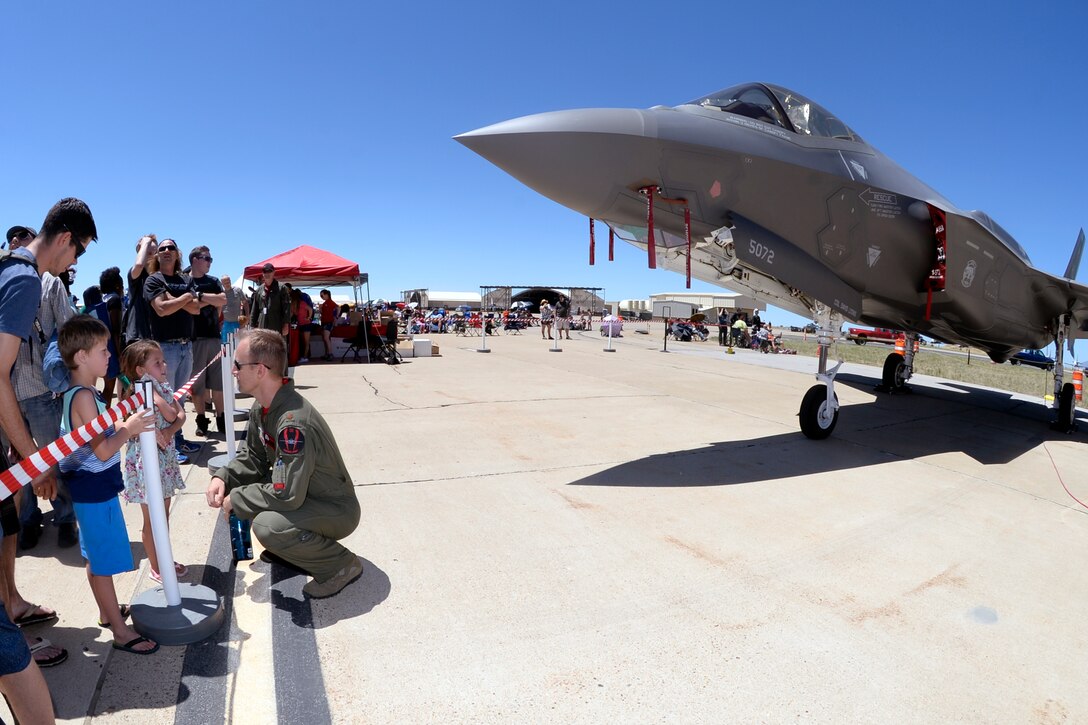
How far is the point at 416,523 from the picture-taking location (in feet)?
12.0

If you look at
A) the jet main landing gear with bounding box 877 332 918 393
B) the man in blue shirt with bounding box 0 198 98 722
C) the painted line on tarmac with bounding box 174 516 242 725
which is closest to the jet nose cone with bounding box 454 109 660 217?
the man in blue shirt with bounding box 0 198 98 722

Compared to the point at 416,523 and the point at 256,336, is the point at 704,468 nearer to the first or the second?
the point at 416,523

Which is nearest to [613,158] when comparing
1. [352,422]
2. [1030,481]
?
[352,422]

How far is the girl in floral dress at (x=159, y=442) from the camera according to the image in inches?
112

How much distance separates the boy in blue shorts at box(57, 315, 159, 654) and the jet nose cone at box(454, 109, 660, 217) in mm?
2841

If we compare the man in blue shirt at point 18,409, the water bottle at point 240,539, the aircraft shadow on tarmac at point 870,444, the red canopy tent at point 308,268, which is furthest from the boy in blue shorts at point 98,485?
the red canopy tent at point 308,268

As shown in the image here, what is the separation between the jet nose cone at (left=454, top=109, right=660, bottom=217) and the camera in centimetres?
423

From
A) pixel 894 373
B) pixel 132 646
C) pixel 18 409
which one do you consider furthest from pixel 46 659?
pixel 894 373

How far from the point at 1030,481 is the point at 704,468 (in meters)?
3.21

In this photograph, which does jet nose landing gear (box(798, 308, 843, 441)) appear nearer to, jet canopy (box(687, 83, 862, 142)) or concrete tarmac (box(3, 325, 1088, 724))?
concrete tarmac (box(3, 325, 1088, 724))

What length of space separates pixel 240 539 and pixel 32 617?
831mm

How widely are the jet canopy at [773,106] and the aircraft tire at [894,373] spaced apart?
6799 mm

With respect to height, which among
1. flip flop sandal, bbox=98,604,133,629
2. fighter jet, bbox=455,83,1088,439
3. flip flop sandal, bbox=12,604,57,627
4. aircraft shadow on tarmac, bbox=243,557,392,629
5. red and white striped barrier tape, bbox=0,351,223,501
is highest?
fighter jet, bbox=455,83,1088,439

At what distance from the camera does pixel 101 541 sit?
2.29 m
